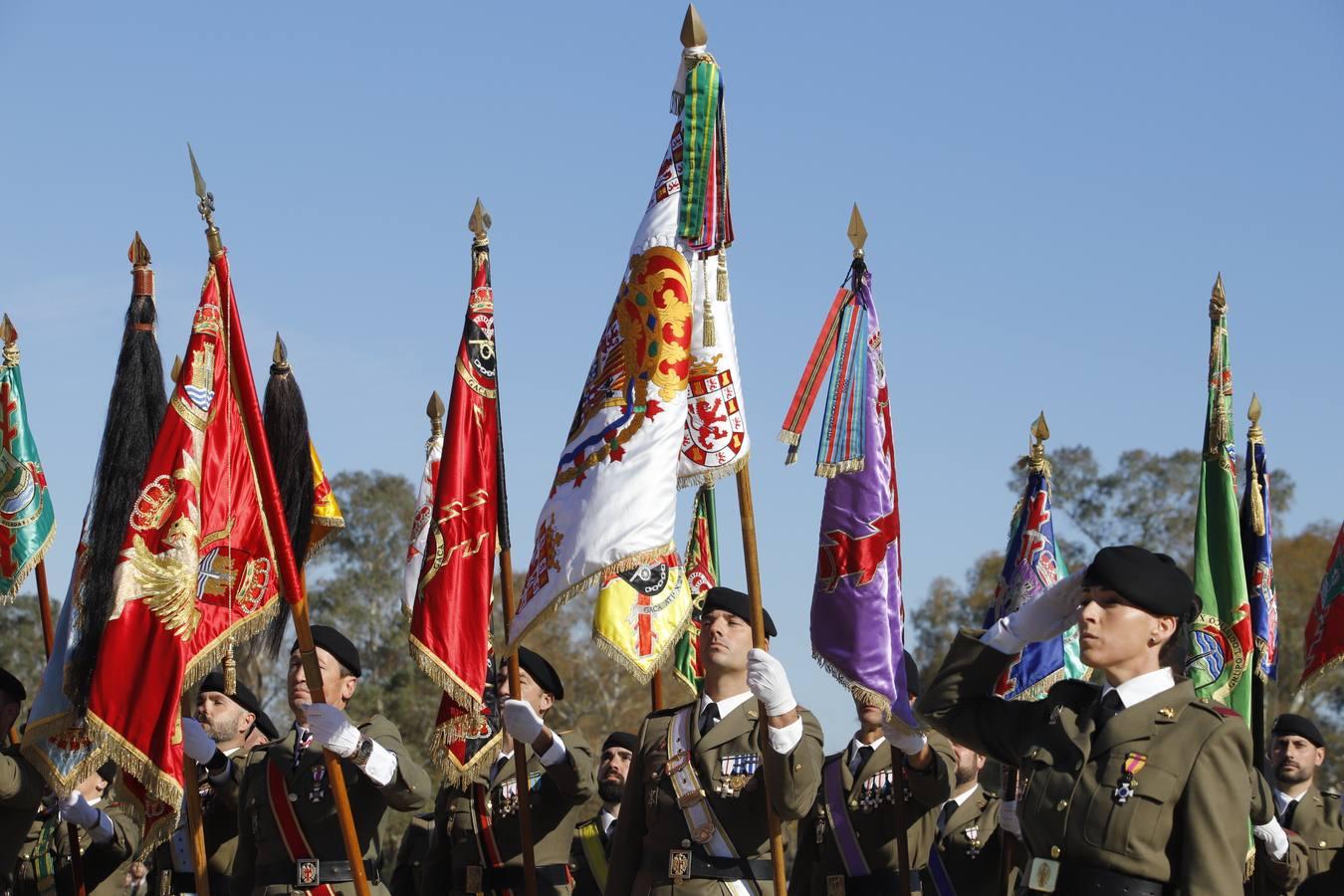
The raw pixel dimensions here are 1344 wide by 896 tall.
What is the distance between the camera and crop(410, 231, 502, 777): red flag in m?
7.90

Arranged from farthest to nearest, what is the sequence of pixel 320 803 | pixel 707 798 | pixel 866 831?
1. pixel 866 831
2. pixel 320 803
3. pixel 707 798

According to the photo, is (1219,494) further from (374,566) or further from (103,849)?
(374,566)

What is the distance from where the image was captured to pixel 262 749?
27.4ft

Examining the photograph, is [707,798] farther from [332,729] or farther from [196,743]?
[196,743]

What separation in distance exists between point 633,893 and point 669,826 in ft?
1.05

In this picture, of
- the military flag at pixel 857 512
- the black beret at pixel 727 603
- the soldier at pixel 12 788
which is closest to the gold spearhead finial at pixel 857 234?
the military flag at pixel 857 512

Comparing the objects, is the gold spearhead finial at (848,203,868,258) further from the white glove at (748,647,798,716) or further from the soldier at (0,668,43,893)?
the soldier at (0,668,43,893)

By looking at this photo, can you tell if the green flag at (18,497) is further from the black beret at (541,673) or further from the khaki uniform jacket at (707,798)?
the khaki uniform jacket at (707,798)

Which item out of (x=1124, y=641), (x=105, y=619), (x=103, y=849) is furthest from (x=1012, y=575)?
(x=103, y=849)

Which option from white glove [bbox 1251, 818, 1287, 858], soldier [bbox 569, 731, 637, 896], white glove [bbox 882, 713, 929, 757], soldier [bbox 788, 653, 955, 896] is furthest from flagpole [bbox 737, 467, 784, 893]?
soldier [bbox 569, 731, 637, 896]

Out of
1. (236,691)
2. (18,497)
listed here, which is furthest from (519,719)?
(18,497)

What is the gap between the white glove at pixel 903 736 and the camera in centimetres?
703

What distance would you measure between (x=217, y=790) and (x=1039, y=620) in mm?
5034

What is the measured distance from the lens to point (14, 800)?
8.13m
